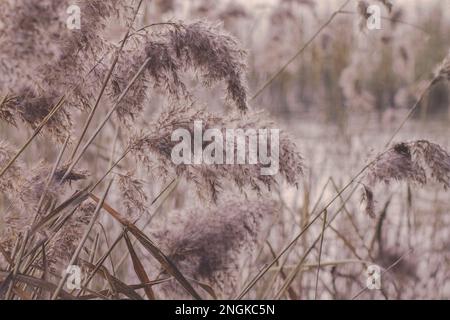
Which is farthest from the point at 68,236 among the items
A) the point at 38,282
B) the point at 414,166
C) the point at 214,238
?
the point at 414,166

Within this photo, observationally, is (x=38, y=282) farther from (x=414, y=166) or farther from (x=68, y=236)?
(x=414, y=166)

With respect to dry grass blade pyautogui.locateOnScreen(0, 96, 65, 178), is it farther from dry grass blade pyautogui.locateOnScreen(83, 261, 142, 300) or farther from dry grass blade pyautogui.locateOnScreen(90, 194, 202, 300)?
dry grass blade pyautogui.locateOnScreen(83, 261, 142, 300)

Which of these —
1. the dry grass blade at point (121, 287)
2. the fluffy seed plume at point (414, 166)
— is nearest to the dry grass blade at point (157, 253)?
the dry grass blade at point (121, 287)

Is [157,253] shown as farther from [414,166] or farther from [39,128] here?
[414,166]

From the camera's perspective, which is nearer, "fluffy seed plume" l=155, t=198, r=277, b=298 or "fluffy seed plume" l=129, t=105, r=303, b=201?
"fluffy seed plume" l=129, t=105, r=303, b=201

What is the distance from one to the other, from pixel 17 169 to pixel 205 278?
A: 1.38 feet

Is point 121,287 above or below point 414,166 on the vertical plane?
below

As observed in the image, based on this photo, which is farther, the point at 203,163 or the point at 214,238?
the point at 214,238

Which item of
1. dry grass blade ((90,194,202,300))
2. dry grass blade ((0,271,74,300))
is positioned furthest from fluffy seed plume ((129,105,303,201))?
dry grass blade ((0,271,74,300))

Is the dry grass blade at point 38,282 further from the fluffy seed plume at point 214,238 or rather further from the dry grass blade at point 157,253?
the fluffy seed plume at point 214,238

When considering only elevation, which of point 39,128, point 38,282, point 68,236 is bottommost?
point 38,282

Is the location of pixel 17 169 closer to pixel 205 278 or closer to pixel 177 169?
pixel 177 169

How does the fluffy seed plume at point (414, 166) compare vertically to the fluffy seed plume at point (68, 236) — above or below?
above
